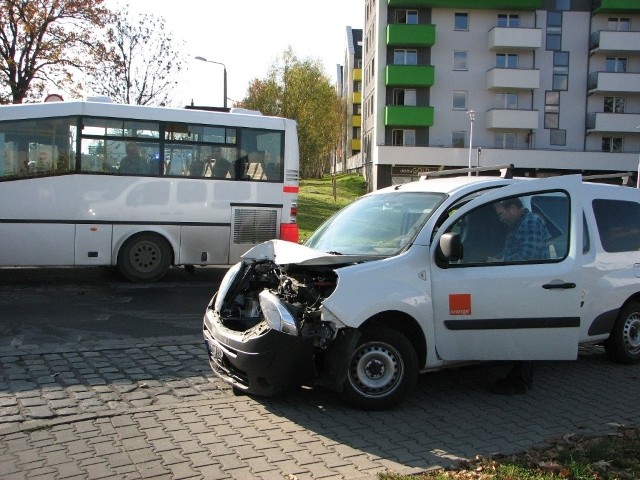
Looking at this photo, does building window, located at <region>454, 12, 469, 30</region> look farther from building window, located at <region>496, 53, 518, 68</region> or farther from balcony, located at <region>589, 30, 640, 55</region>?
balcony, located at <region>589, 30, 640, 55</region>

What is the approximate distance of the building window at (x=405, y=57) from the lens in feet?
160

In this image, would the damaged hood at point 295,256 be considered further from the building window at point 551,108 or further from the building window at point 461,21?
the building window at point 551,108

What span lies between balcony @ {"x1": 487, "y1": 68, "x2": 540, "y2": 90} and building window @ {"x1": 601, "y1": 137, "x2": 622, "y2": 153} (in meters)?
7.15

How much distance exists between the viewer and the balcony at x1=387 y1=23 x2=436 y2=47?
156 ft

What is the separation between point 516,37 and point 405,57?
788 cm

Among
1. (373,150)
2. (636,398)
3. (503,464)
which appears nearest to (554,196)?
(636,398)

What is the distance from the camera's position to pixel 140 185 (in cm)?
1245

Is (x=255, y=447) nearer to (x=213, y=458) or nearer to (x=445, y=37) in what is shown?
(x=213, y=458)

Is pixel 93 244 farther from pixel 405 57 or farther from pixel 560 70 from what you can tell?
pixel 560 70

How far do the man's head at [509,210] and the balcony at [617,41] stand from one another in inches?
1867

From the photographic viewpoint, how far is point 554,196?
6.27 meters

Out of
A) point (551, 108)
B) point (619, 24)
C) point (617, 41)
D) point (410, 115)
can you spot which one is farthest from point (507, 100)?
point (619, 24)

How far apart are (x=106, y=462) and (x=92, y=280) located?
9002mm

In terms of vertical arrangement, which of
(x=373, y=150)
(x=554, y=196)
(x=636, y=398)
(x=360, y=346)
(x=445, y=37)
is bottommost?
(x=636, y=398)
